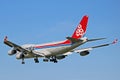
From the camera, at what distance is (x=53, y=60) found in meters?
151

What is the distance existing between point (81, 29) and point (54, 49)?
803 centimetres

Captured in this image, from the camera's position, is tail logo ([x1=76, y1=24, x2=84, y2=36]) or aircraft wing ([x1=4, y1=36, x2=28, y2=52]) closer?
aircraft wing ([x1=4, y1=36, x2=28, y2=52])

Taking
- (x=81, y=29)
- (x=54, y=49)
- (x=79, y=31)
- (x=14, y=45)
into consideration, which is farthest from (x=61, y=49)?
(x=14, y=45)

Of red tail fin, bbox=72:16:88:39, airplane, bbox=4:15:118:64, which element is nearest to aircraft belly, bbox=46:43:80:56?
airplane, bbox=4:15:118:64

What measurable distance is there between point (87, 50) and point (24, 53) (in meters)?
15.3

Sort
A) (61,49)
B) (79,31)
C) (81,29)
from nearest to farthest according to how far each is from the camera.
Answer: (61,49) < (79,31) < (81,29)

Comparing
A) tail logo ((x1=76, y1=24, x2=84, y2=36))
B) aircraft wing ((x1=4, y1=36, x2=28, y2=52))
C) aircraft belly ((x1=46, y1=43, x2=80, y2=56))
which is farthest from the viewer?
tail logo ((x1=76, y1=24, x2=84, y2=36))

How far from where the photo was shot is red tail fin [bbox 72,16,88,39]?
486ft

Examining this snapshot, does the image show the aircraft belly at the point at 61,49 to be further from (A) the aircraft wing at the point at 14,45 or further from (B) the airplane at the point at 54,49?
(A) the aircraft wing at the point at 14,45

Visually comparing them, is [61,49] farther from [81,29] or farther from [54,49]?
[81,29]

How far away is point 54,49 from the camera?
149 metres

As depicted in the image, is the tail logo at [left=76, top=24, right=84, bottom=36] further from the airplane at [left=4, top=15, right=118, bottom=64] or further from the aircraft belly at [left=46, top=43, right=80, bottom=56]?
the aircraft belly at [left=46, top=43, right=80, bottom=56]

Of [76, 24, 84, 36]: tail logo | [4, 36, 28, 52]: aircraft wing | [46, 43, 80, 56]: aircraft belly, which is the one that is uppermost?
[76, 24, 84, 36]: tail logo

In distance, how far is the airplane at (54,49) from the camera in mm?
146750
